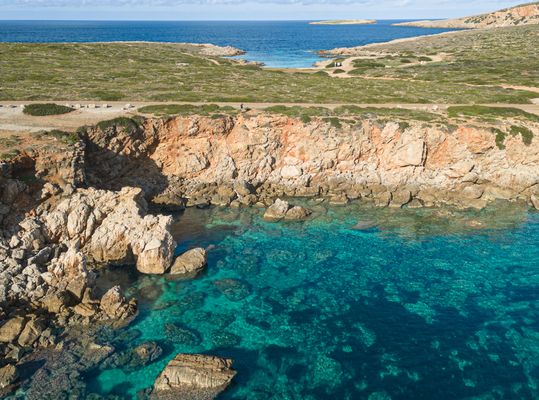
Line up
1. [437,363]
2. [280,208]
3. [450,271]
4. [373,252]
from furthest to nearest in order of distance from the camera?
[280,208], [373,252], [450,271], [437,363]

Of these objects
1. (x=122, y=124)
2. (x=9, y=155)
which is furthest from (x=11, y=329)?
(x=122, y=124)

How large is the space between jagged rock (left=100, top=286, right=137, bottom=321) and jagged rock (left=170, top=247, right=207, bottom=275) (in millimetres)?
5706

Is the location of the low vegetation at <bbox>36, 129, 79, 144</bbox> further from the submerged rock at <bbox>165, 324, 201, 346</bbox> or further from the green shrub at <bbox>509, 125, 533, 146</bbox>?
the green shrub at <bbox>509, 125, 533, 146</bbox>

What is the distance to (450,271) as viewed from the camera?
120 feet

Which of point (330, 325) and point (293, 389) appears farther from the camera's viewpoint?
point (330, 325)

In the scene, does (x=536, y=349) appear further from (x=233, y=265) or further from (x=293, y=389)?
(x=233, y=265)

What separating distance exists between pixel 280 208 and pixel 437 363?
76.6 ft

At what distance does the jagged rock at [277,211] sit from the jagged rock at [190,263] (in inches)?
419

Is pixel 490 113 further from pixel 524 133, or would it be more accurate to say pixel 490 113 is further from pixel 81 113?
pixel 81 113

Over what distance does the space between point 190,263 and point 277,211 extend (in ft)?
41.5

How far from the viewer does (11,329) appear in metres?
27.9

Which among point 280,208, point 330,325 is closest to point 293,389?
point 330,325

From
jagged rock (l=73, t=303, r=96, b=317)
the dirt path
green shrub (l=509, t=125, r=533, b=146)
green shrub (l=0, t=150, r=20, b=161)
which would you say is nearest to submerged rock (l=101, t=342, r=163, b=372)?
jagged rock (l=73, t=303, r=96, b=317)

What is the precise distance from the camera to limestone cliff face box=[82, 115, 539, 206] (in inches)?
2036
